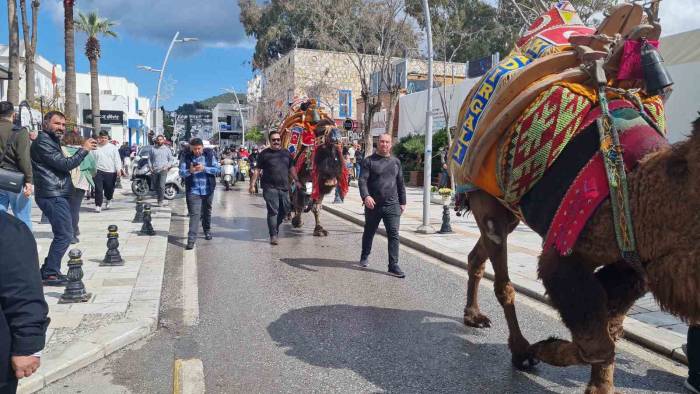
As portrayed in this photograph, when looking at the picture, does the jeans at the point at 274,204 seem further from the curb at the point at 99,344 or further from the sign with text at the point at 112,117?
the sign with text at the point at 112,117

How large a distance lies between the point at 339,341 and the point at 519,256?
453 cm

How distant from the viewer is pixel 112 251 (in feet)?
25.7

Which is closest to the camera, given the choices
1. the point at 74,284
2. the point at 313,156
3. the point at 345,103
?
the point at 74,284

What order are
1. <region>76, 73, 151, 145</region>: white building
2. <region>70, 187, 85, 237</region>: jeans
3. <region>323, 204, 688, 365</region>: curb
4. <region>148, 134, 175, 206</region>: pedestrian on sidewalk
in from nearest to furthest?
<region>323, 204, 688, 365</region>: curb < <region>70, 187, 85, 237</region>: jeans < <region>148, 134, 175, 206</region>: pedestrian on sidewalk < <region>76, 73, 151, 145</region>: white building

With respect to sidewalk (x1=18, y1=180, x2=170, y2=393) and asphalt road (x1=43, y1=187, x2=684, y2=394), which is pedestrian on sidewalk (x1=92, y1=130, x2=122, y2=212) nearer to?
sidewalk (x1=18, y1=180, x2=170, y2=393)

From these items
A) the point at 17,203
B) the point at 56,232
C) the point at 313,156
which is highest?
the point at 313,156

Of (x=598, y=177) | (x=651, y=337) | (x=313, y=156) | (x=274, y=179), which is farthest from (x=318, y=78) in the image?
(x=598, y=177)

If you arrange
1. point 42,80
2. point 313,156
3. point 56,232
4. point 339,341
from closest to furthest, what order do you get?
point 339,341 < point 56,232 < point 313,156 < point 42,80

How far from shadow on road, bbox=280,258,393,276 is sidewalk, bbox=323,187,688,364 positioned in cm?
146

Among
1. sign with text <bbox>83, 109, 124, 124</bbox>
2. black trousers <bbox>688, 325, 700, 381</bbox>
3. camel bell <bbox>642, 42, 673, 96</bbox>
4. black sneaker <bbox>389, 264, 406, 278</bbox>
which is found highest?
sign with text <bbox>83, 109, 124, 124</bbox>

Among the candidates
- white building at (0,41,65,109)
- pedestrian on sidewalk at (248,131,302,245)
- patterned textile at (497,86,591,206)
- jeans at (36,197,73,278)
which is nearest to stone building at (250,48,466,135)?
white building at (0,41,65,109)

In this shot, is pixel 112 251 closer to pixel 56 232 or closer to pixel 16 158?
pixel 56 232

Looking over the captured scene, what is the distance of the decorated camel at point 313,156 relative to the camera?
10.8m

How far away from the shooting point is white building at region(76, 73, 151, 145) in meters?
43.1
